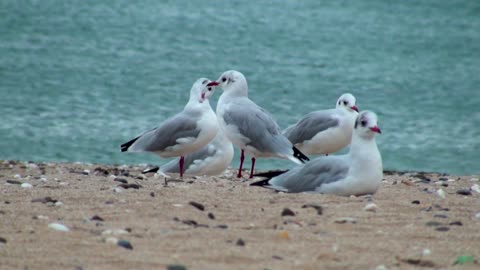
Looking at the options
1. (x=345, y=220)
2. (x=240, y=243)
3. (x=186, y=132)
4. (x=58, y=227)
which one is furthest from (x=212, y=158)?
(x=240, y=243)

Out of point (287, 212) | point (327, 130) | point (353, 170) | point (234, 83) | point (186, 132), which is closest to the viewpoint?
point (287, 212)

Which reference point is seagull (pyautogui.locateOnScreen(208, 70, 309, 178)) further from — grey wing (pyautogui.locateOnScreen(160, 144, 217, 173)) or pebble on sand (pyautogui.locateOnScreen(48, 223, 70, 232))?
pebble on sand (pyautogui.locateOnScreen(48, 223, 70, 232))

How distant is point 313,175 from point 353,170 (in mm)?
376

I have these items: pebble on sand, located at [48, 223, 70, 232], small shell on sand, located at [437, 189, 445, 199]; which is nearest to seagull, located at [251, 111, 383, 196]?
small shell on sand, located at [437, 189, 445, 199]

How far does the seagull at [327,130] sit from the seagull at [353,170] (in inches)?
107

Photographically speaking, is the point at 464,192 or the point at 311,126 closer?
the point at 464,192

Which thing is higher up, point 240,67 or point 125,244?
point 125,244

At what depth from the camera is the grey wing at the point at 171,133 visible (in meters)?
9.36

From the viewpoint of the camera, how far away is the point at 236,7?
179 feet

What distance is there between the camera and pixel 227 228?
5594 millimetres

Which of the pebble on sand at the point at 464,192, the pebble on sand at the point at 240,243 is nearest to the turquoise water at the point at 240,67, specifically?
the pebble on sand at the point at 464,192

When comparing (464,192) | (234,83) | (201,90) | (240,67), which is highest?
(234,83)

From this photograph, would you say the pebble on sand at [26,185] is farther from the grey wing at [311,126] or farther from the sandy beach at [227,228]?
the grey wing at [311,126]

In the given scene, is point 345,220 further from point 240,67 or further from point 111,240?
point 240,67
